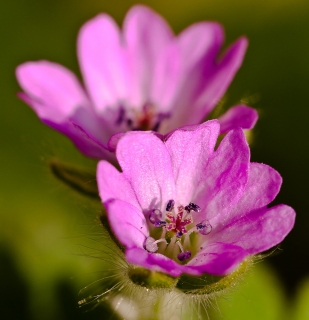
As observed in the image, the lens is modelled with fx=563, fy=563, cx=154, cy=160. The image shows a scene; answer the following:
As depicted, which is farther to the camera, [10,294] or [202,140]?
[10,294]

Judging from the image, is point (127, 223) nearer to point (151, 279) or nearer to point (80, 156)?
point (151, 279)

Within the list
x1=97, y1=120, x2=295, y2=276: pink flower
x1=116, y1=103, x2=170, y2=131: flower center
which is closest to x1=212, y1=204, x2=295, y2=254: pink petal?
x1=97, y1=120, x2=295, y2=276: pink flower

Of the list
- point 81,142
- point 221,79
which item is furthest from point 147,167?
point 221,79

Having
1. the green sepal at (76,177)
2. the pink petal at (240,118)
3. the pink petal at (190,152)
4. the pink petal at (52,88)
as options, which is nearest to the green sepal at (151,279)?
the pink petal at (190,152)

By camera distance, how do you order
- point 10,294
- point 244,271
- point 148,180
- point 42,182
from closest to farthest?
point 244,271 → point 148,180 → point 10,294 → point 42,182

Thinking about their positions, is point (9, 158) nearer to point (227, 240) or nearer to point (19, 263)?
point (19, 263)

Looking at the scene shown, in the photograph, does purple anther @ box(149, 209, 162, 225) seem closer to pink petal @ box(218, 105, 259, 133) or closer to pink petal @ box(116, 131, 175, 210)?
pink petal @ box(116, 131, 175, 210)

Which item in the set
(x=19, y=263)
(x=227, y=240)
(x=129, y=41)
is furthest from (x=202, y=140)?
(x=19, y=263)

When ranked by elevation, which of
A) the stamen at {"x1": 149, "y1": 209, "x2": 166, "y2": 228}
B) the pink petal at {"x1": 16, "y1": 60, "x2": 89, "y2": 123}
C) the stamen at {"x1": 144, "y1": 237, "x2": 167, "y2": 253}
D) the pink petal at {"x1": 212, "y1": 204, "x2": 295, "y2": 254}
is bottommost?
the stamen at {"x1": 144, "y1": 237, "x2": 167, "y2": 253}
